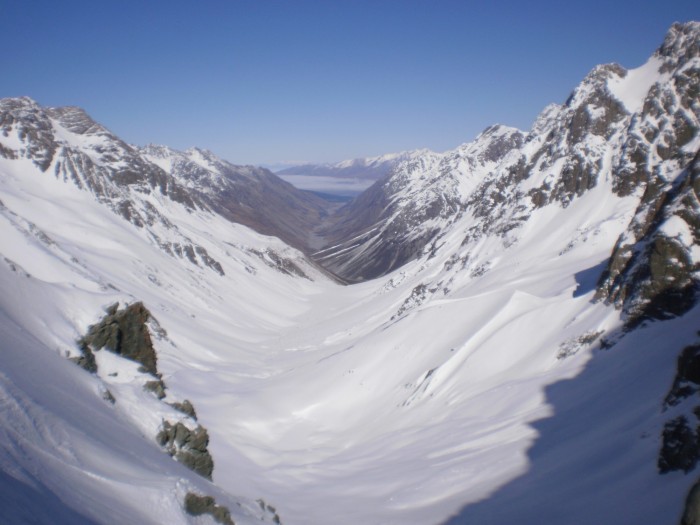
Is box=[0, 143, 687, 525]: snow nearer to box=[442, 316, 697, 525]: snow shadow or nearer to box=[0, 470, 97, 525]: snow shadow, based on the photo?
box=[442, 316, 697, 525]: snow shadow

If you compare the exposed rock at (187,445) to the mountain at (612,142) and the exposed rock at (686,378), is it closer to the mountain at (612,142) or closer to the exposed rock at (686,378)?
the exposed rock at (686,378)

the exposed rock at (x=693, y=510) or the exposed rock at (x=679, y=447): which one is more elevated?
the exposed rock at (x=679, y=447)

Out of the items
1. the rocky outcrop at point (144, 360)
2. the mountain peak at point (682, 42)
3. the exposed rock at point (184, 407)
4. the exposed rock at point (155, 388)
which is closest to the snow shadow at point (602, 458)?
the rocky outcrop at point (144, 360)

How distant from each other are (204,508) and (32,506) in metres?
6.80

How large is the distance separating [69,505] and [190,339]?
67.1m

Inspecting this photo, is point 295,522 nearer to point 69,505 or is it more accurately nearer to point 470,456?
point 470,456

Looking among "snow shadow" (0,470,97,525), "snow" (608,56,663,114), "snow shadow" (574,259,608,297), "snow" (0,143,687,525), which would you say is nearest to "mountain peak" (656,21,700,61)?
"snow" (608,56,663,114)

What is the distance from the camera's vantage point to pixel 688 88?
80.3 m

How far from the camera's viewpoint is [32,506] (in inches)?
364

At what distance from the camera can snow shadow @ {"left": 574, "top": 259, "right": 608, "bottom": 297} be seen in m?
43.8

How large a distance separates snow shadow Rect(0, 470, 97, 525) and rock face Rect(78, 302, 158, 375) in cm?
1529

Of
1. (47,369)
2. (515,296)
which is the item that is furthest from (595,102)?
(47,369)

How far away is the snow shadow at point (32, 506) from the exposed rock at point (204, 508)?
4625 millimetres

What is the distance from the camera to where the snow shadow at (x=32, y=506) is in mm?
8559
